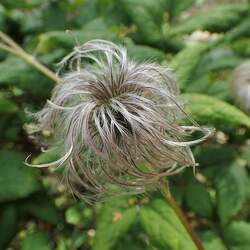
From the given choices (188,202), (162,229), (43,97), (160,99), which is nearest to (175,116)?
(160,99)

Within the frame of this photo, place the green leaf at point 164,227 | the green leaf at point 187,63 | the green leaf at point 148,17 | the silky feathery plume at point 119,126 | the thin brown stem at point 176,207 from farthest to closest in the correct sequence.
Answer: the green leaf at point 148,17, the green leaf at point 187,63, the green leaf at point 164,227, the thin brown stem at point 176,207, the silky feathery plume at point 119,126

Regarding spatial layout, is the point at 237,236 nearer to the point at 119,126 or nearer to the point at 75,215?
the point at 75,215

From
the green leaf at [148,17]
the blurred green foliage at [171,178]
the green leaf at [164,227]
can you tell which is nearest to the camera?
A: the green leaf at [164,227]

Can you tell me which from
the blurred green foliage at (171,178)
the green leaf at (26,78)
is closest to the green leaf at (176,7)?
the blurred green foliage at (171,178)

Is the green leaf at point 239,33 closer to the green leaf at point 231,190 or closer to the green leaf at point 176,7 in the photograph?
the green leaf at point 176,7

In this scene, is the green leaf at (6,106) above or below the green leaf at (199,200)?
above

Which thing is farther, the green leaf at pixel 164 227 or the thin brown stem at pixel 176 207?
the green leaf at pixel 164 227

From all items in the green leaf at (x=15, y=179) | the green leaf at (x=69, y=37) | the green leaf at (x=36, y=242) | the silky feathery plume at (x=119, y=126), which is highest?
the silky feathery plume at (x=119, y=126)

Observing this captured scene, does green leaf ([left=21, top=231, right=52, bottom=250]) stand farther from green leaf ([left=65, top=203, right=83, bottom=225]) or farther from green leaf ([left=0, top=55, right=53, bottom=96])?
green leaf ([left=0, top=55, right=53, bottom=96])

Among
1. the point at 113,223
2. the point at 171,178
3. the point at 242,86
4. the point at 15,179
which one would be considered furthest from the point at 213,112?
the point at 15,179
